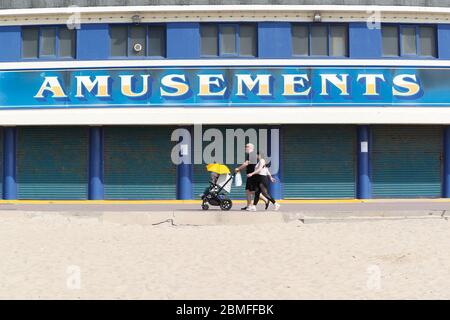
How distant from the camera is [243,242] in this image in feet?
39.1

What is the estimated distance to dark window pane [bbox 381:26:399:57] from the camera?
2297 centimetres

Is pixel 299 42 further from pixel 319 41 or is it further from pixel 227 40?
pixel 227 40

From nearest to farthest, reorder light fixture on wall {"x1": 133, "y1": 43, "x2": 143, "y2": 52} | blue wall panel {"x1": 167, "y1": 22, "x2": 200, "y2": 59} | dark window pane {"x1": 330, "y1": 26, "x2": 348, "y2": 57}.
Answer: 1. blue wall panel {"x1": 167, "y1": 22, "x2": 200, "y2": 59}
2. light fixture on wall {"x1": 133, "y1": 43, "x2": 143, "y2": 52}
3. dark window pane {"x1": 330, "y1": 26, "x2": 348, "y2": 57}

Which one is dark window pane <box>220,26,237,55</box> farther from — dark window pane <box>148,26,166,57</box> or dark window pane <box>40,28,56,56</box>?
dark window pane <box>40,28,56,56</box>

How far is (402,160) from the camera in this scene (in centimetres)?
2317

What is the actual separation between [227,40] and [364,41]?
5048mm

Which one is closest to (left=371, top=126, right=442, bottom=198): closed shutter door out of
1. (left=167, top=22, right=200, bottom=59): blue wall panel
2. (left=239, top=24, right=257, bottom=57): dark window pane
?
(left=239, top=24, right=257, bottom=57): dark window pane

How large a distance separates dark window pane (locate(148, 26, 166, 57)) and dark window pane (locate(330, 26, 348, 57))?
6219 millimetres

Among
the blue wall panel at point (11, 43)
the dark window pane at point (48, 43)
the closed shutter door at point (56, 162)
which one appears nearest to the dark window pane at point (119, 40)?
the dark window pane at point (48, 43)

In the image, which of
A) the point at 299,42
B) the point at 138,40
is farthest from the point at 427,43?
the point at 138,40

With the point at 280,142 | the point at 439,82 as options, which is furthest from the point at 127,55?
the point at 439,82

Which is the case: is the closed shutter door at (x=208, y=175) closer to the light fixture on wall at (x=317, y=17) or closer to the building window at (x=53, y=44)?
the light fixture on wall at (x=317, y=17)

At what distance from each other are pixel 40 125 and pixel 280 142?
29.2 ft
